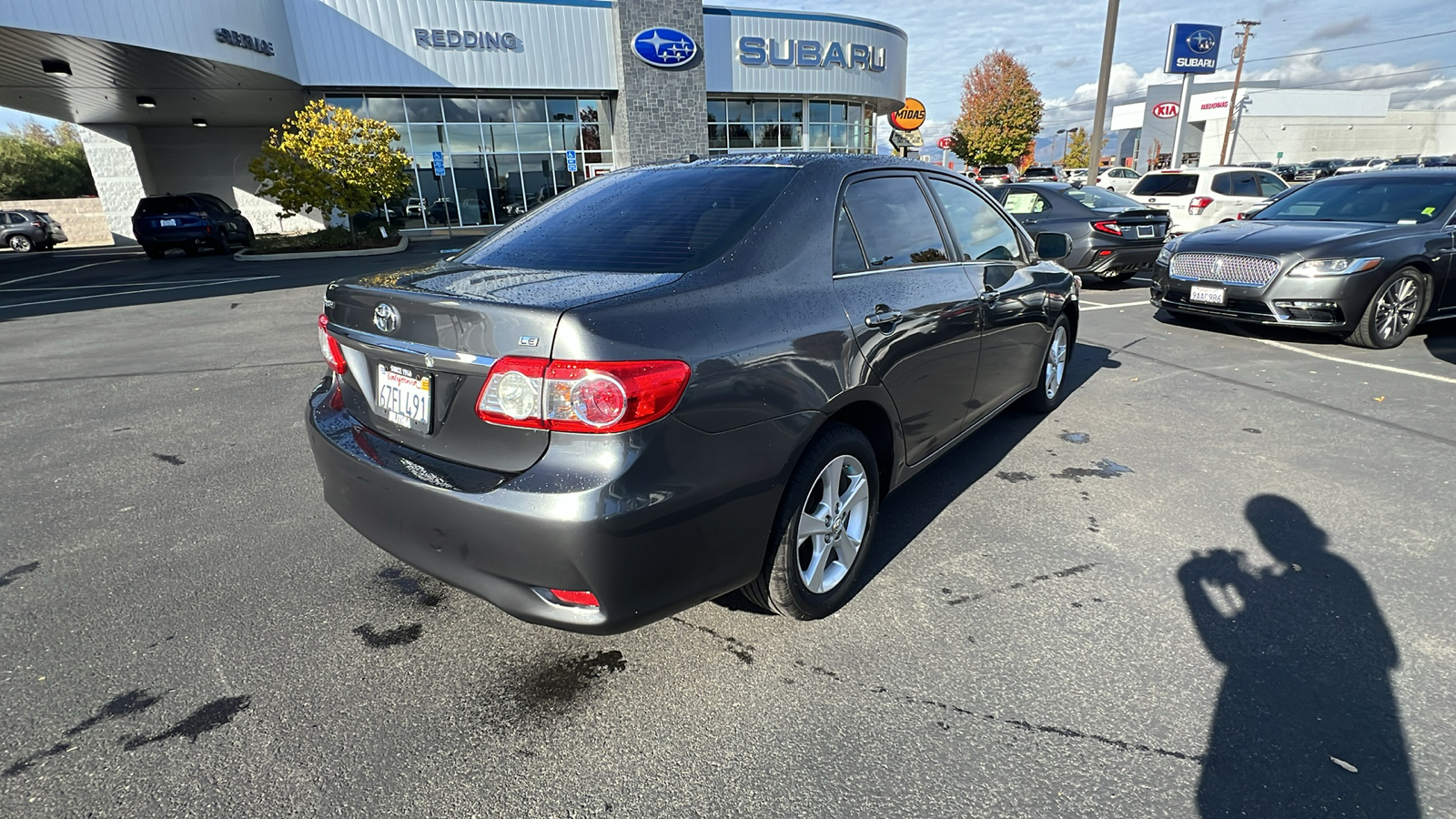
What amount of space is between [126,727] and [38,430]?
13.1ft

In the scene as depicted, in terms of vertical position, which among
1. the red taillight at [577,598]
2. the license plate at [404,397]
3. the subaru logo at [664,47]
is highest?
the subaru logo at [664,47]

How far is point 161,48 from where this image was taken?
15883mm

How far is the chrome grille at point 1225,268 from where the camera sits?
6473 mm

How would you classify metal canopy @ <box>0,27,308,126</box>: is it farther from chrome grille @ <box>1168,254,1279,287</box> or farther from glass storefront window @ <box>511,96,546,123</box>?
chrome grille @ <box>1168,254,1279,287</box>

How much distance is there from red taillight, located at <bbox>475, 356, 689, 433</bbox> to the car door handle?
99 centimetres

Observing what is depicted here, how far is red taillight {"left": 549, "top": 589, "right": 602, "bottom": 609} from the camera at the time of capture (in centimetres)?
195

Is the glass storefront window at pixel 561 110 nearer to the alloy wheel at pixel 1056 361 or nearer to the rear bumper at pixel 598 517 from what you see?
the alloy wheel at pixel 1056 361

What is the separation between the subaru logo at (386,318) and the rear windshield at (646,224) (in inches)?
18.2

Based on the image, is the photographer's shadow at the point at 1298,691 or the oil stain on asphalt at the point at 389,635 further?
the oil stain on asphalt at the point at 389,635

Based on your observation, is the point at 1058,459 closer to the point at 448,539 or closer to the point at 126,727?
the point at 448,539

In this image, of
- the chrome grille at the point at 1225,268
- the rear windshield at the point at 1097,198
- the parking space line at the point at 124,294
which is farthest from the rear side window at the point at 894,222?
the parking space line at the point at 124,294

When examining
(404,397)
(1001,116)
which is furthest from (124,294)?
(1001,116)

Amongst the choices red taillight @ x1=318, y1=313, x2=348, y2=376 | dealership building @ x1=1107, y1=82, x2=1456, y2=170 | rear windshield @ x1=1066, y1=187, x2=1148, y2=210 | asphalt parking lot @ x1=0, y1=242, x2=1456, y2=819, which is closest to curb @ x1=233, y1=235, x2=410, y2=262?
asphalt parking lot @ x1=0, y1=242, x2=1456, y2=819

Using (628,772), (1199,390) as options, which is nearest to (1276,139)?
(1199,390)
